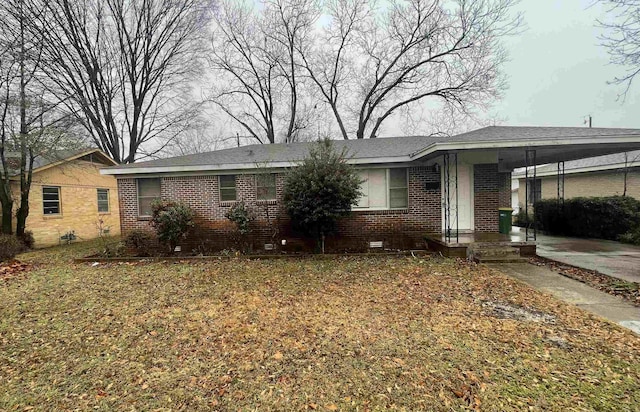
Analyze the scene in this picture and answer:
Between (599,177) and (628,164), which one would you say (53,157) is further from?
(599,177)

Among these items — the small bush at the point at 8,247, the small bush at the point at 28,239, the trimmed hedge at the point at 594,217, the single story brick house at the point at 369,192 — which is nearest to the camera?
the single story brick house at the point at 369,192

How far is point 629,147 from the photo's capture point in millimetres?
7719

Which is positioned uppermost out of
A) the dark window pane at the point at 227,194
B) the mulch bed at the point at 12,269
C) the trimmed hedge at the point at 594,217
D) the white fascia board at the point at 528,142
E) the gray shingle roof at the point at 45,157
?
the gray shingle roof at the point at 45,157

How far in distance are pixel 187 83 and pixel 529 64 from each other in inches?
845

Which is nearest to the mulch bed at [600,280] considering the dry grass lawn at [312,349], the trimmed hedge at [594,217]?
the dry grass lawn at [312,349]

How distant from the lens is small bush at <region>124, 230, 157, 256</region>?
9539 millimetres

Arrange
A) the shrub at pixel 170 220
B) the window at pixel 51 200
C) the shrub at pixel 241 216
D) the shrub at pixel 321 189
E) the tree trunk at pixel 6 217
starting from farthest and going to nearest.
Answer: the window at pixel 51 200 < the tree trunk at pixel 6 217 < the shrub at pixel 241 216 < the shrub at pixel 170 220 < the shrub at pixel 321 189

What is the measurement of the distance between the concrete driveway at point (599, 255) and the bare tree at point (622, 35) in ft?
13.0

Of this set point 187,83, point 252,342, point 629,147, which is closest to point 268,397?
point 252,342

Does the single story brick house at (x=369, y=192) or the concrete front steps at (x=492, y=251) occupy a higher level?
the single story brick house at (x=369, y=192)

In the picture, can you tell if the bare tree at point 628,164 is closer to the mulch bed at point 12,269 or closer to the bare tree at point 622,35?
the bare tree at point 622,35

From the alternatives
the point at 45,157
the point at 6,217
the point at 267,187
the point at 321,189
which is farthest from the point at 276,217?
the point at 6,217

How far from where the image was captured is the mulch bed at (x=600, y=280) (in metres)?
4.90

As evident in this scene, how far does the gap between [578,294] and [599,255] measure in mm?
4118
